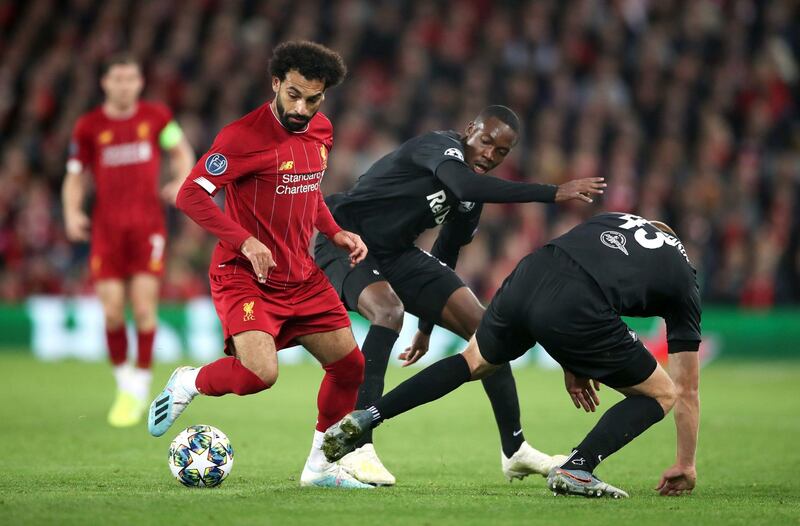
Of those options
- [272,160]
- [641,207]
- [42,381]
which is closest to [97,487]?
[272,160]

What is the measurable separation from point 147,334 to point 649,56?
1119 centimetres

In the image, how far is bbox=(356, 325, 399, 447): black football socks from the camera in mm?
6688

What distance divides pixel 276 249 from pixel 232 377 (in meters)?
0.73

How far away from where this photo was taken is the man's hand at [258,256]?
569 cm

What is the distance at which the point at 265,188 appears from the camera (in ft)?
20.1

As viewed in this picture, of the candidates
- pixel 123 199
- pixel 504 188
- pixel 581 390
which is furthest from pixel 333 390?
pixel 123 199

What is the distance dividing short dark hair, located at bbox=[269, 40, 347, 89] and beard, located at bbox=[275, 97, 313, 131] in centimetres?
16

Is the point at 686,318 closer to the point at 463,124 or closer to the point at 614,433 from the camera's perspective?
the point at 614,433

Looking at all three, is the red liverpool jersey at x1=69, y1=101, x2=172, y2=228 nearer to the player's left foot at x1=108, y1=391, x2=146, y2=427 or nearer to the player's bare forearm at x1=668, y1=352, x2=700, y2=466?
the player's left foot at x1=108, y1=391, x2=146, y2=427

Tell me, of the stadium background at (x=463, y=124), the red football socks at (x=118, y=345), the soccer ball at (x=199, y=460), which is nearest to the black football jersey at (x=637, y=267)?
the soccer ball at (x=199, y=460)

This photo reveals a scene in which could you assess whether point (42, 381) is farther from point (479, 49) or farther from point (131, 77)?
point (479, 49)

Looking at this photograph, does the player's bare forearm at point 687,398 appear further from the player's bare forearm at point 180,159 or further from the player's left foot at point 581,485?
the player's bare forearm at point 180,159

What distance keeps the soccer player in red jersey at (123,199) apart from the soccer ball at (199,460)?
3539mm

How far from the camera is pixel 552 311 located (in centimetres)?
555
